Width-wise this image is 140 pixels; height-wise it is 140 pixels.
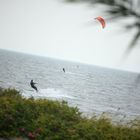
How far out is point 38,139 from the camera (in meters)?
7.73

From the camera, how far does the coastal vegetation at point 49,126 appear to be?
7.89 metres

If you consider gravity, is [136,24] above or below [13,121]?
below

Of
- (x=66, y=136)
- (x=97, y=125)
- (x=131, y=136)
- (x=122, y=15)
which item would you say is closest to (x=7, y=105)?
(x=66, y=136)

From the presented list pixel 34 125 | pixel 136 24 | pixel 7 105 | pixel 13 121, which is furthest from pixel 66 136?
pixel 136 24

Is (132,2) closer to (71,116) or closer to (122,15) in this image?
(122,15)

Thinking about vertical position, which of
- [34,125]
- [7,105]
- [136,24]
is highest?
[7,105]

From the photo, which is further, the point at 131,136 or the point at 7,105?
the point at 7,105

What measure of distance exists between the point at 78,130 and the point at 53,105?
5.34 ft

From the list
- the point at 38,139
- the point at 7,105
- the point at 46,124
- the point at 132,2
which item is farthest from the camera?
Result: the point at 7,105

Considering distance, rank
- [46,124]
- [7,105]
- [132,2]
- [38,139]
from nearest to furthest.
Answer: [132,2] → [38,139] → [46,124] → [7,105]

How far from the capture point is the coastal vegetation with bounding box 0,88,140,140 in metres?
7.89

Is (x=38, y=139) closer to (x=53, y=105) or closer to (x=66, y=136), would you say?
(x=66, y=136)

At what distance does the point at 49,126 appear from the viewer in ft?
27.0

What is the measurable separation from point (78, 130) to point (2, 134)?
209 centimetres
